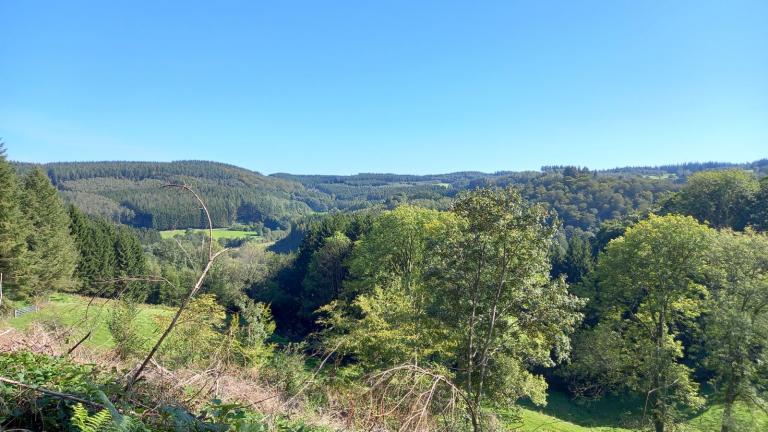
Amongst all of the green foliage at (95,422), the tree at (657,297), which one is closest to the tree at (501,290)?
the tree at (657,297)

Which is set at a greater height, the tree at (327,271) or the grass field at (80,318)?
the grass field at (80,318)

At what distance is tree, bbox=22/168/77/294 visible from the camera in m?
A: 29.9

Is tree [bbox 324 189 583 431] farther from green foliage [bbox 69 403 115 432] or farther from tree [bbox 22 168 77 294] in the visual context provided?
tree [bbox 22 168 77 294]

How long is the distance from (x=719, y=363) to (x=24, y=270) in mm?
39237

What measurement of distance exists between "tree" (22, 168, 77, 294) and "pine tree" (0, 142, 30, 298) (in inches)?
40.8

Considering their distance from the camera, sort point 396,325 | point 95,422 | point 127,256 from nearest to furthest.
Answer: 1. point 95,422
2. point 396,325
3. point 127,256

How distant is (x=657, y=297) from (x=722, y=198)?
28309 millimetres

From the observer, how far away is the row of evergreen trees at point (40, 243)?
85.2 ft

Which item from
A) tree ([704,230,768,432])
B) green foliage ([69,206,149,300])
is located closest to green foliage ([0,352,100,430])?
tree ([704,230,768,432])

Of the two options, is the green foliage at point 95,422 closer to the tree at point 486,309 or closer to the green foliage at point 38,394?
the green foliage at point 38,394

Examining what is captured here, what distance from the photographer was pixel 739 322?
49.1 ft

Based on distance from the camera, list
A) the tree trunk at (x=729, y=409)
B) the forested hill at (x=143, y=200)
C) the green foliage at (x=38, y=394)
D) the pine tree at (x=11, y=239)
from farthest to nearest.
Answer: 1. the forested hill at (x=143, y=200)
2. the pine tree at (x=11, y=239)
3. the tree trunk at (x=729, y=409)
4. the green foliage at (x=38, y=394)

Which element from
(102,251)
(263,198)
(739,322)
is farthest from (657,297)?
(263,198)

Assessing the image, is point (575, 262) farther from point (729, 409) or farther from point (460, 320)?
point (460, 320)
